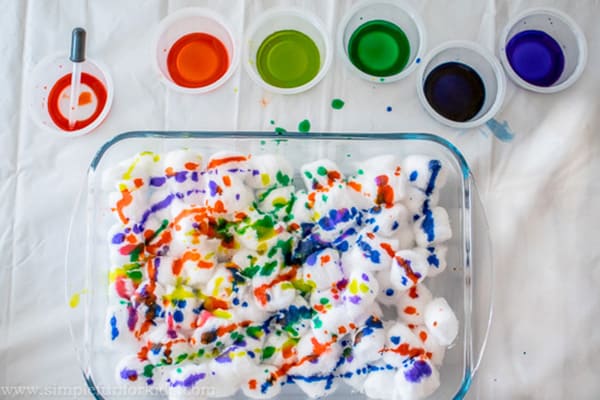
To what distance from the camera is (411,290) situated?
2.22ft

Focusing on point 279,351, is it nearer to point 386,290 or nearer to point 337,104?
point 386,290

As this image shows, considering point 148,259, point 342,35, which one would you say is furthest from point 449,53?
point 148,259

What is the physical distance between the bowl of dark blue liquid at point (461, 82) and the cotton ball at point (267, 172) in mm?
234

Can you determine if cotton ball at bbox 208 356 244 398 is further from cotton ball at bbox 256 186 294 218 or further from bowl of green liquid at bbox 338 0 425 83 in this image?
bowl of green liquid at bbox 338 0 425 83

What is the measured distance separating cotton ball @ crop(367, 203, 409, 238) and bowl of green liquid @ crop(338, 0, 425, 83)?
231mm

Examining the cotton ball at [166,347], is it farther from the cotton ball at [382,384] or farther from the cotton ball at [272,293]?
the cotton ball at [382,384]

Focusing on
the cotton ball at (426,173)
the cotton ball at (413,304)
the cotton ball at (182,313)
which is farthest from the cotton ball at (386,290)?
the cotton ball at (182,313)

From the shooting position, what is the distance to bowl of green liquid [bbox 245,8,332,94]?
817 millimetres

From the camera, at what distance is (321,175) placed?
2.29 feet

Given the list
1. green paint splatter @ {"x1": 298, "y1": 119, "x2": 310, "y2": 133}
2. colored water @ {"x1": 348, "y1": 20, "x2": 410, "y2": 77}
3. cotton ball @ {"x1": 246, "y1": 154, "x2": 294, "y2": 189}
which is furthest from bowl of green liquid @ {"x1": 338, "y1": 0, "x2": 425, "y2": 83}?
cotton ball @ {"x1": 246, "y1": 154, "x2": 294, "y2": 189}

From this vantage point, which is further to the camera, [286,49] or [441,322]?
[286,49]

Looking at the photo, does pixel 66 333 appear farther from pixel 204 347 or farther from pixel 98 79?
pixel 98 79

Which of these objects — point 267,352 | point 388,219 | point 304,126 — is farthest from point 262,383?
point 304,126

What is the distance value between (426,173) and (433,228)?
66 mm
